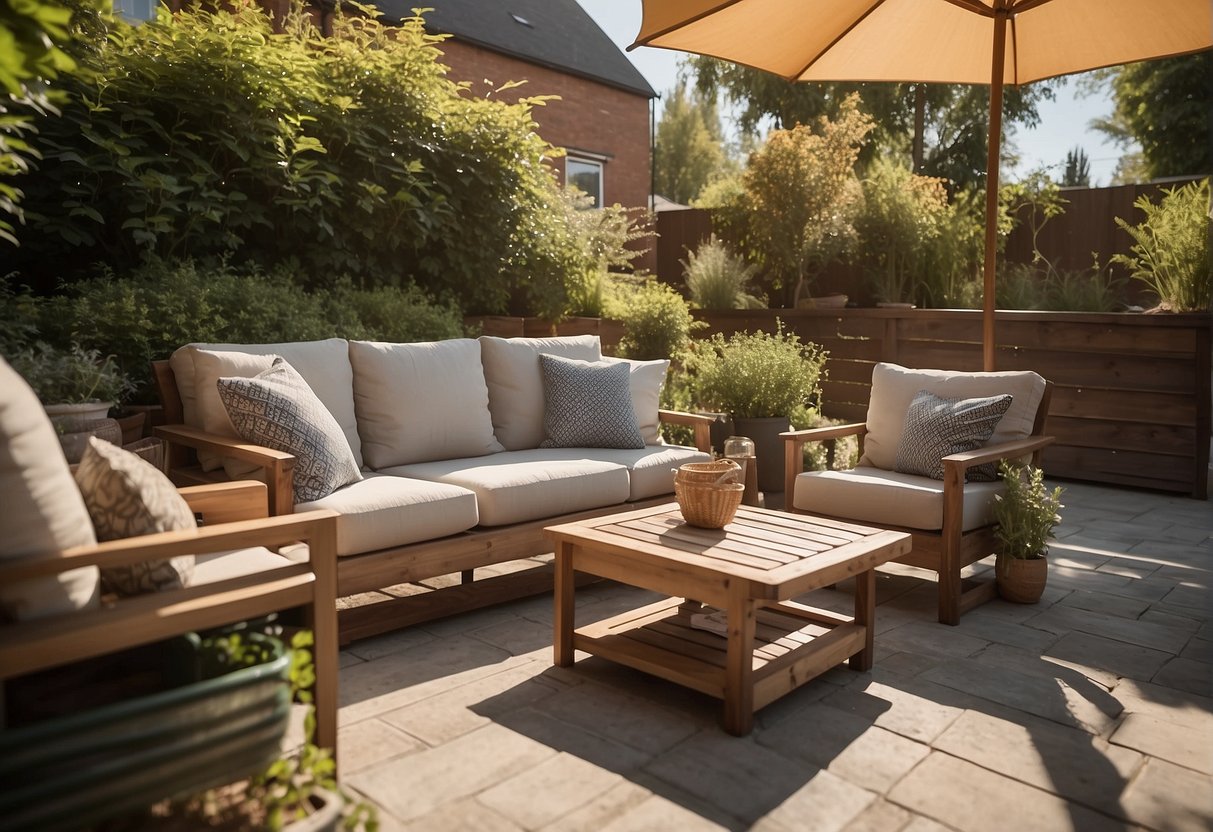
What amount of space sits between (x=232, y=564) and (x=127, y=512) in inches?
19.5

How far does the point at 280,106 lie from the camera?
16.3ft

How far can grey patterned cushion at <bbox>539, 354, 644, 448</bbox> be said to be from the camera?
4094 mm

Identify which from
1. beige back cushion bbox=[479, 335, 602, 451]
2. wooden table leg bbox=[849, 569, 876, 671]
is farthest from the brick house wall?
wooden table leg bbox=[849, 569, 876, 671]

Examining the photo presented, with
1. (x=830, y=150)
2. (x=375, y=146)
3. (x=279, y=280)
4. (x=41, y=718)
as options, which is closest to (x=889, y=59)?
(x=375, y=146)

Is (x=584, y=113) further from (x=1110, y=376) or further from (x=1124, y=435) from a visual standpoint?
(x=1124, y=435)

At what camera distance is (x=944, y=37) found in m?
4.49

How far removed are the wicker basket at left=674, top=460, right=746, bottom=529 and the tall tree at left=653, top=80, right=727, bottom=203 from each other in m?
30.1

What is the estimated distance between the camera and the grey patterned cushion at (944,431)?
142 inches

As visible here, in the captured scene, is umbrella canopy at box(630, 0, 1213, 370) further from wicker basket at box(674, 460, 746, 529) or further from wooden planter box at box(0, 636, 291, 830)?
wooden planter box at box(0, 636, 291, 830)

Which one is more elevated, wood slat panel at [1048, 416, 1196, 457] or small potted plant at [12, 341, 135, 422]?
small potted plant at [12, 341, 135, 422]

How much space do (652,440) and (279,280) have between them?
85.0 inches

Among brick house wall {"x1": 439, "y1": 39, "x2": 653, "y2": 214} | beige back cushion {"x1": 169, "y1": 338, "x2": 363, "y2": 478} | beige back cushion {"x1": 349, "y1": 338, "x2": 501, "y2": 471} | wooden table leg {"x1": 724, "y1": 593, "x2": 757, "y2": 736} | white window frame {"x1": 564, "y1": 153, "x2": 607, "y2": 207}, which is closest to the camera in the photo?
wooden table leg {"x1": 724, "y1": 593, "x2": 757, "y2": 736}

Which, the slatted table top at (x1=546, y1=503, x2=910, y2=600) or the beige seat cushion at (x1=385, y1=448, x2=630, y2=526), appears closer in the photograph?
the slatted table top at (x1=546, y1=503, x2=910, y2=600)

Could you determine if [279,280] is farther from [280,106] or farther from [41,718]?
[41,718]
